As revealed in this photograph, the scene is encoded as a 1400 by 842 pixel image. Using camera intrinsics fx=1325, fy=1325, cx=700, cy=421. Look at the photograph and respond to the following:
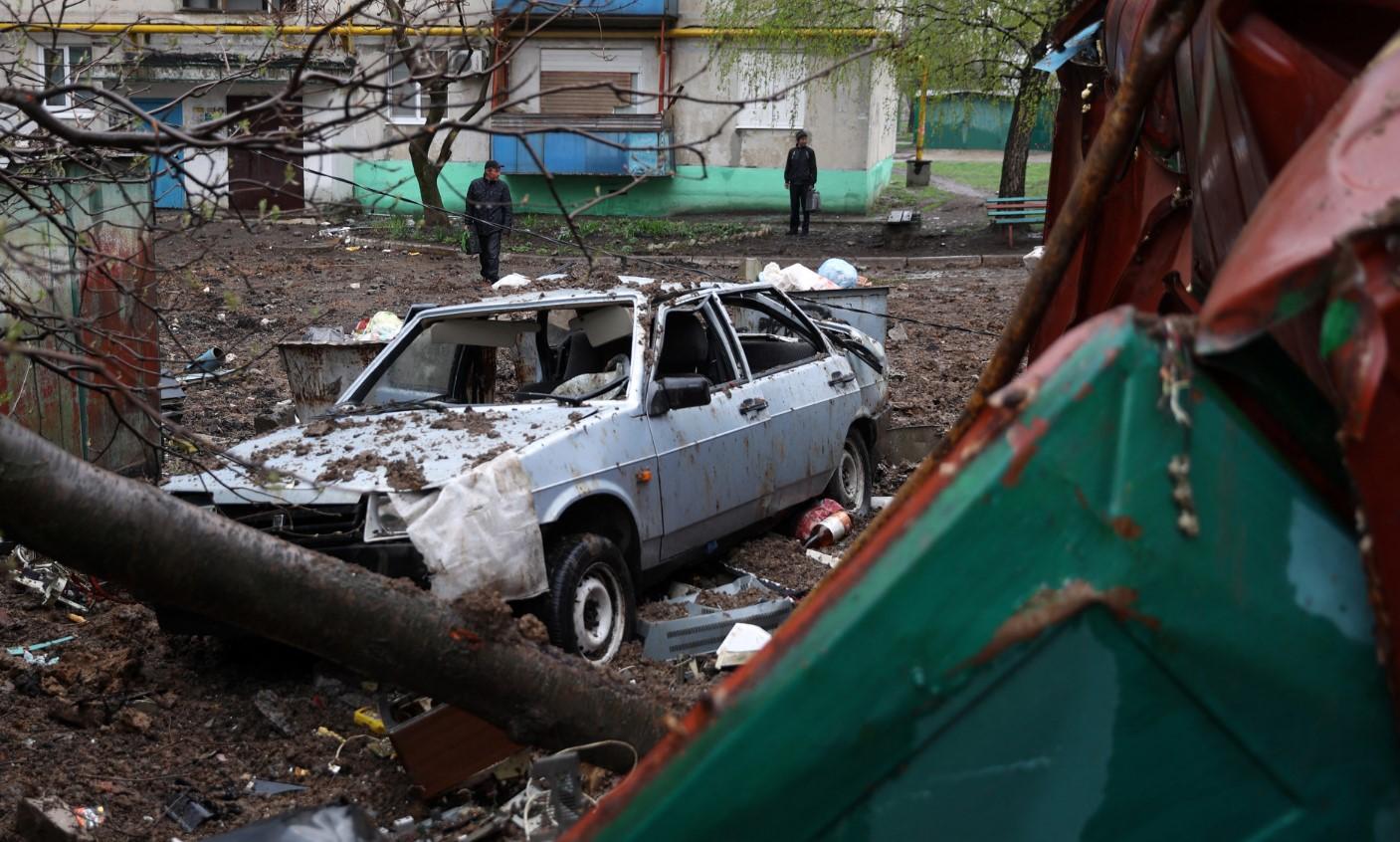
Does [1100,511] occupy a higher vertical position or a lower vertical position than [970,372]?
higher

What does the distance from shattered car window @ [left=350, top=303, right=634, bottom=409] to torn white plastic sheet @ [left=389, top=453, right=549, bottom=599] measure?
4.58 feet

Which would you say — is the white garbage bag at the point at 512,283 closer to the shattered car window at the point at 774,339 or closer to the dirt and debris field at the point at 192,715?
the dirt and debris field at the point at 192,715

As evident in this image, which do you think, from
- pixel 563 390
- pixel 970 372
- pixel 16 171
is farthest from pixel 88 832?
pixel 970 372

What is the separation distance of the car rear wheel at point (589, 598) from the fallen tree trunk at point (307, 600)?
74.5 inches

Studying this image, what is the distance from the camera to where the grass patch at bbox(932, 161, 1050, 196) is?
3362 cm

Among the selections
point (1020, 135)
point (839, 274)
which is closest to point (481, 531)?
point (839, 274)

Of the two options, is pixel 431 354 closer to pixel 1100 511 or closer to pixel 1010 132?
pixel 1100 511

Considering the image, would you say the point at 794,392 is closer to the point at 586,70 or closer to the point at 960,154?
the point at 586,70

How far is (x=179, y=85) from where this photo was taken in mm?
28797

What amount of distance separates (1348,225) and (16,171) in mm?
4280

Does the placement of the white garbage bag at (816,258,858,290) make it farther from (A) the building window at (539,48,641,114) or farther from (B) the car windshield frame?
(A) the building window at (539,48,641,114)

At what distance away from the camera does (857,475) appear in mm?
8320

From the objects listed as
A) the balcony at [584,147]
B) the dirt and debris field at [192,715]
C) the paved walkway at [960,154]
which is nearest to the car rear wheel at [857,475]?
the dirt and debris field at [192,715]

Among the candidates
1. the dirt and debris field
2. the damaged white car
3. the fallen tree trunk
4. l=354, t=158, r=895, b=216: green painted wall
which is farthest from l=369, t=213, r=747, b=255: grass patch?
the fallen tree trunk
